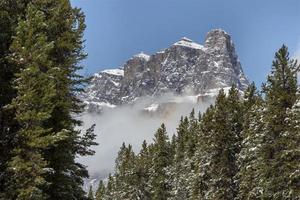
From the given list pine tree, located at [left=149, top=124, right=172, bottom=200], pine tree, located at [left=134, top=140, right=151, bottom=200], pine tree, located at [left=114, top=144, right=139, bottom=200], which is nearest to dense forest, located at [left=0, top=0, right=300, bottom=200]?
pine tree, located at [left=149, top=124, right=172, bottom=200]

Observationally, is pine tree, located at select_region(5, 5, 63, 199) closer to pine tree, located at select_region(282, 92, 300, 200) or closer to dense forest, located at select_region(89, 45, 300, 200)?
dense forest, located at select_region(89, 45, 300, 200)

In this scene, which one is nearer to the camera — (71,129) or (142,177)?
(71,129)

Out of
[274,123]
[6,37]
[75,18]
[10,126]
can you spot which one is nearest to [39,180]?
[10,126]

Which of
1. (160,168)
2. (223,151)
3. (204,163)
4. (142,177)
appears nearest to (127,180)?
(142,177)

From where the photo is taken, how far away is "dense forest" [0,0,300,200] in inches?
734

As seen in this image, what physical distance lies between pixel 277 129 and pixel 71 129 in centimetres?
1363

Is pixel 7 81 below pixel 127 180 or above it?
above

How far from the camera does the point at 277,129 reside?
32156mm

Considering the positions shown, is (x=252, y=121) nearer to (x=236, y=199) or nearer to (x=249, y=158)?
(x=249, y=158)

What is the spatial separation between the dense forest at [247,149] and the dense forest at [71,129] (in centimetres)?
7

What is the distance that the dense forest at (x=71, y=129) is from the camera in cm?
1864

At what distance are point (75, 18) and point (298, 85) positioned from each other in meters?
15.7

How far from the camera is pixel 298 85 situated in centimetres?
3394

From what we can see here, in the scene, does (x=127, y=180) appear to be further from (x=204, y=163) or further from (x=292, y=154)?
(x=292, y=154)
